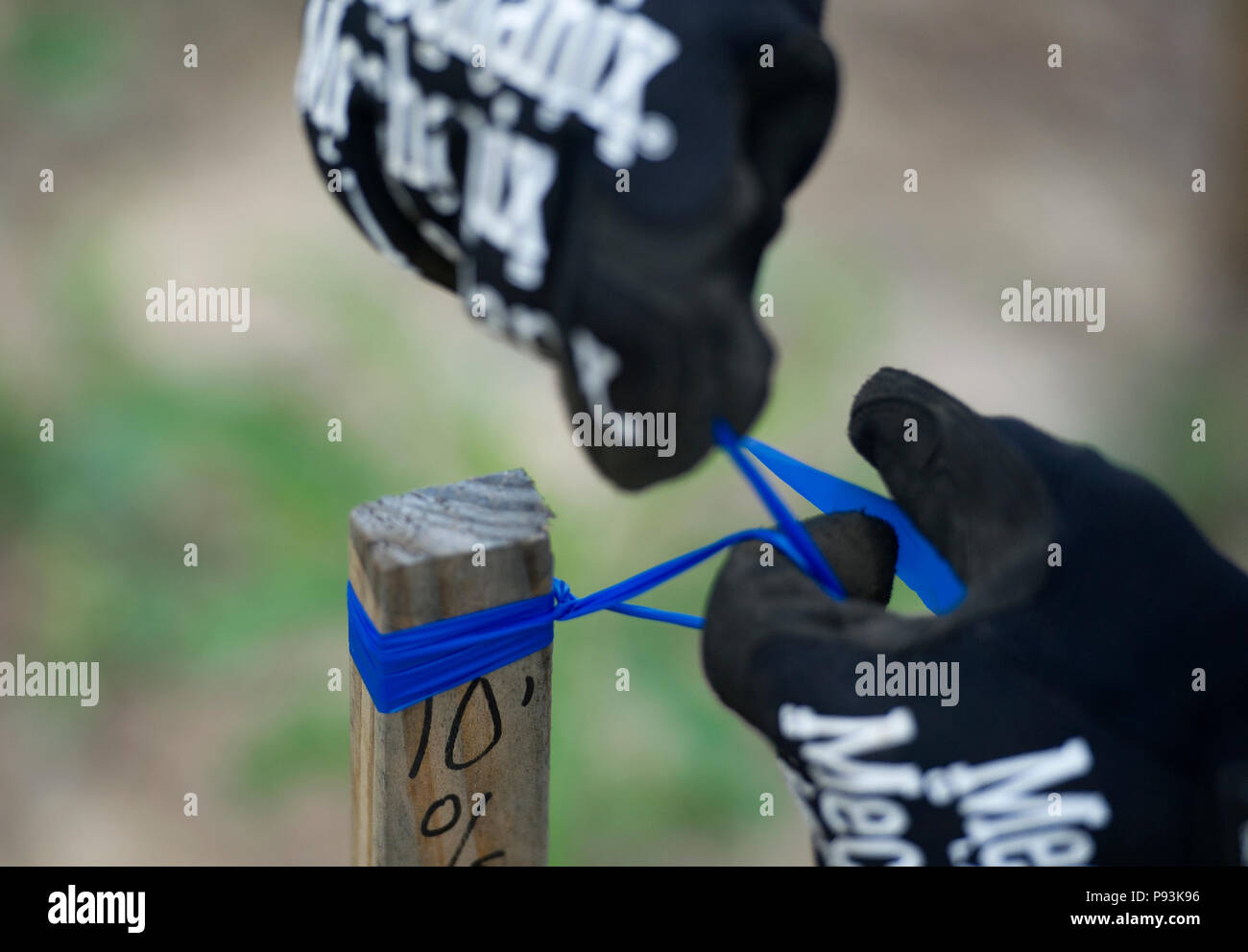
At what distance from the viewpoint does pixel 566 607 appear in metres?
0.80

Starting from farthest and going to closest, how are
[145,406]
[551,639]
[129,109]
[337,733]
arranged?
1. [129,109]
2. [145,406]
3. [337,733]
4. [551,639]

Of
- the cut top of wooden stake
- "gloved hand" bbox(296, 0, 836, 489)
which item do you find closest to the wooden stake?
the cut top of wooden stake

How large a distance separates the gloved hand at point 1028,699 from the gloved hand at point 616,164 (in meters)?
0.14

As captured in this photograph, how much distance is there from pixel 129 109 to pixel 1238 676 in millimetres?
2521

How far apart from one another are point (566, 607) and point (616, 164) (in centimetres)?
33

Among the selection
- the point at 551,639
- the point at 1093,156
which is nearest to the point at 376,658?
the point at 551,639

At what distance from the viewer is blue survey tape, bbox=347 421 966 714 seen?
729 mm

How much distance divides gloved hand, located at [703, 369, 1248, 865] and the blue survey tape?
0.04 meters

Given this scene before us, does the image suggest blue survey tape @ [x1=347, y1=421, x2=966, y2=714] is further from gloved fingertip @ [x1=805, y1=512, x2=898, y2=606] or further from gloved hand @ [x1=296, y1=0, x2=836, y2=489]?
gloved hand @ [x1=296, y1=0, x2=836, y2=489]

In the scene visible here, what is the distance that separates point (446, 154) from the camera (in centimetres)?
62

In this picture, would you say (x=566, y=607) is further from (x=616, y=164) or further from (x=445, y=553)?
(x=616, y=164)

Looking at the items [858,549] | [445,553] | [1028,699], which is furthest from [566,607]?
[1028,699]

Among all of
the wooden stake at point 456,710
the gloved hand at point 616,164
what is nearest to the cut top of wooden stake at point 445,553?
the wooden stake at point 456,710
